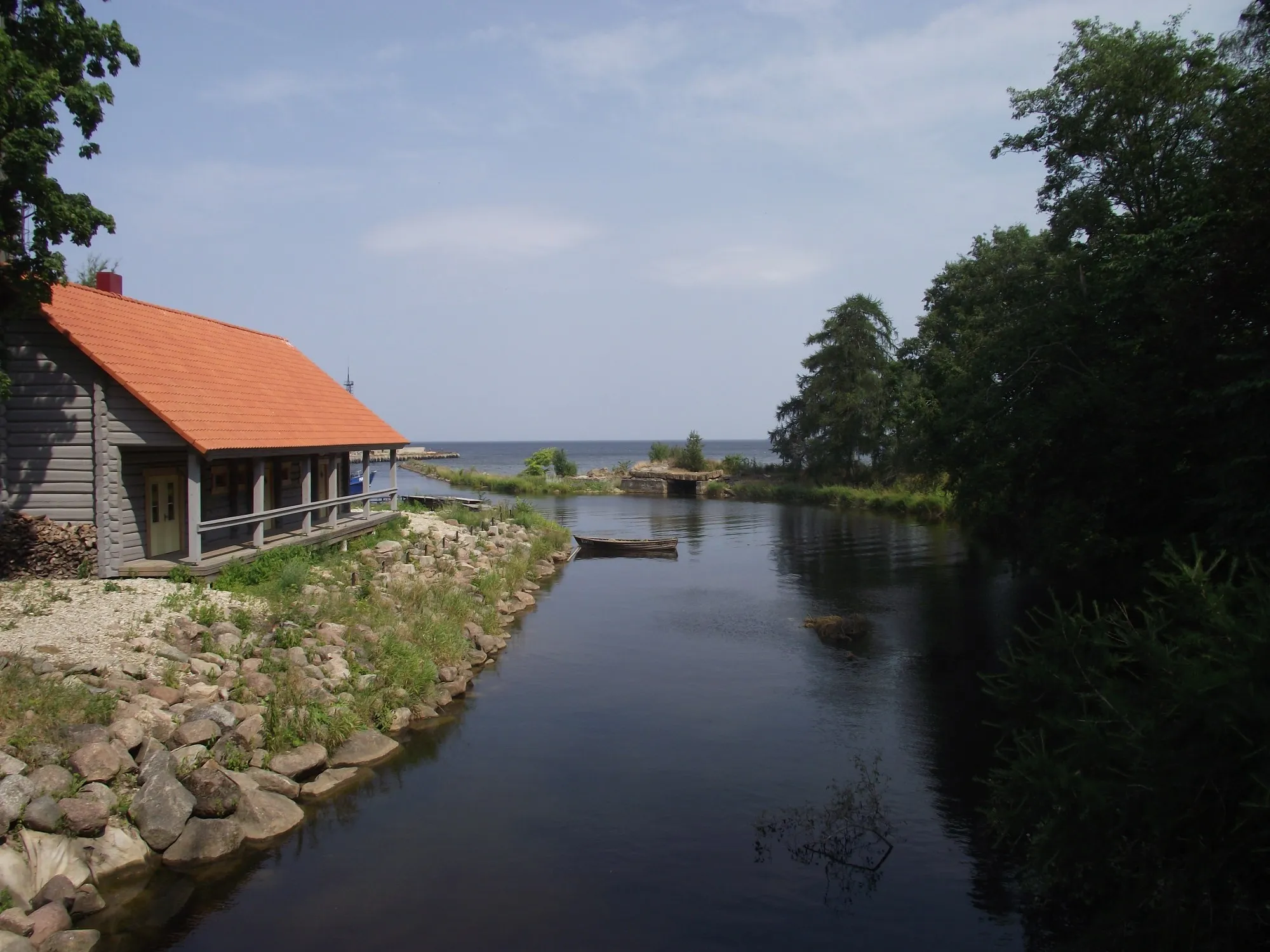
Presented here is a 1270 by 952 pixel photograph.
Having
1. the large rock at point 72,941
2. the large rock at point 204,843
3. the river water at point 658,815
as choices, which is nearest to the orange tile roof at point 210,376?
the river water at point 658,815

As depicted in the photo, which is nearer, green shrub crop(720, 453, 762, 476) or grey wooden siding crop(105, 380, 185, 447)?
grey wooden siding crop(105, 380, 185, 447)

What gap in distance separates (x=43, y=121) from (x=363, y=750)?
444 inches

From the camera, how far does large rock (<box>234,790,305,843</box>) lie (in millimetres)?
11797

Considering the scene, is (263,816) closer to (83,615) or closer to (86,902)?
(86,902)

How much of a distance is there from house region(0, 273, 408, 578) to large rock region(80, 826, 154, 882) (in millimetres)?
7567

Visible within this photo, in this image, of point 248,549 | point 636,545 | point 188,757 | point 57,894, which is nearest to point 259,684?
point 188,757

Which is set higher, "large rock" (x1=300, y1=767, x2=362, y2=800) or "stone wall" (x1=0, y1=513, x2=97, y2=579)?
"stone wall" (x1=0, y1=513, x2=97, y2=579)

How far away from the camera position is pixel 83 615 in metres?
14.8

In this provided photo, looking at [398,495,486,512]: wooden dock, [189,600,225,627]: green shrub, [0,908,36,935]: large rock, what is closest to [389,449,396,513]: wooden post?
[398,495,486,512]: wooden dock

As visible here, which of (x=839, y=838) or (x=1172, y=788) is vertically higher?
(x=1172, y=788)

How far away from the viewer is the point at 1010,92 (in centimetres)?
A: 2198

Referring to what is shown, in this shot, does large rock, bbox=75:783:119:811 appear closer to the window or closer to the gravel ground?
the gravel ground

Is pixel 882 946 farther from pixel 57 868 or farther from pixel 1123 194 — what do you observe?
pixel 1123 194

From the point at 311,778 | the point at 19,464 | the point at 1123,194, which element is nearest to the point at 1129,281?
the point at 1123,194
